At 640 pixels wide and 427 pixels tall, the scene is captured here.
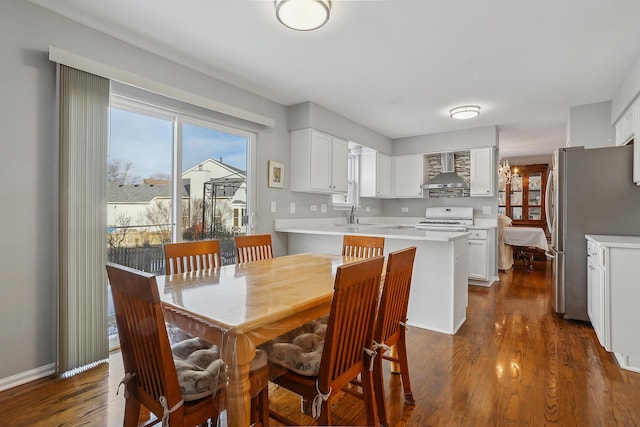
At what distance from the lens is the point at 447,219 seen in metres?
5.43

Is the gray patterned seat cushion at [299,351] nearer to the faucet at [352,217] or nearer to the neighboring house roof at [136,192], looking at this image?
the neighboring house roof at [136,192]

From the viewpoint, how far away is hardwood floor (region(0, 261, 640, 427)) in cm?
171

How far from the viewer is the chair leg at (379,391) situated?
1.55 meters

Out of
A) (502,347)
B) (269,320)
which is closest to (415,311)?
(502,347)

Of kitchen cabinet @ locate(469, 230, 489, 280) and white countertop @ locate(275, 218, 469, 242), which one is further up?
white countertop @ locate(275, 218, 469, 242)

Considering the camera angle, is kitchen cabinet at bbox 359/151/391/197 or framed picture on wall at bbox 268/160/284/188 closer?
framed picture on wall at bbox 268/160/284/188

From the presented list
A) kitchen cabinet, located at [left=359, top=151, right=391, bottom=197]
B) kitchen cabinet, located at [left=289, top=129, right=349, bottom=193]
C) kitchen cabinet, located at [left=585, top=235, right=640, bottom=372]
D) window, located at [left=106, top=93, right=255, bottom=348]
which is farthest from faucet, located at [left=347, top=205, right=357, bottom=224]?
→ kitchen cabinet, located at [left=585, top=235, right=640, bottom=372]

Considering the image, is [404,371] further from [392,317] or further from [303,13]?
[303,13]

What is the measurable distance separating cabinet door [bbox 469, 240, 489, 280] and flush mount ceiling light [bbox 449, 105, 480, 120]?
72.2 inches

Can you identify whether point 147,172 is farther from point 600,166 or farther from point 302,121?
point 600,166

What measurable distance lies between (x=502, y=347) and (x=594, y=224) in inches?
59.6

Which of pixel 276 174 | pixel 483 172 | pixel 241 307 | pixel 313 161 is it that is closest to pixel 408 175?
pixel 483 172

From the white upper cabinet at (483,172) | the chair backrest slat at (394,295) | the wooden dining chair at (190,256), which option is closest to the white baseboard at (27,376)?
the wooden dining chair at (190,256)

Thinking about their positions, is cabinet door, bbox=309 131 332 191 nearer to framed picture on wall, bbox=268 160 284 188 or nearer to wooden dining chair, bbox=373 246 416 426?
framed picture on wall, bbox=268 160 284 188
